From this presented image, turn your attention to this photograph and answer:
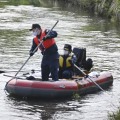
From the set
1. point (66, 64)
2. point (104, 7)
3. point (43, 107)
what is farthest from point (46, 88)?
point (104, 7)

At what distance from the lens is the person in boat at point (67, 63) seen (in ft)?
51.0

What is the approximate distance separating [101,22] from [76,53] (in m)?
23.1

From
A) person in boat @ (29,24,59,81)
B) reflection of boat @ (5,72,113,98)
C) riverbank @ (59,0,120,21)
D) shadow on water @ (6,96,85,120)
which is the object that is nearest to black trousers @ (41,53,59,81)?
person in boat @ (29,24,59,81)

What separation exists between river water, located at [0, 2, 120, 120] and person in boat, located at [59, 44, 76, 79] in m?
0.92

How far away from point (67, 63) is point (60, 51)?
9424 mm

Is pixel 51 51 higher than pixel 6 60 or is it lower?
higher

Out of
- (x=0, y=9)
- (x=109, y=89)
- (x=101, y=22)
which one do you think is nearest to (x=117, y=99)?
(x=109, y=89)

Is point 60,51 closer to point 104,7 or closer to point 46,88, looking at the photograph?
point 46,88

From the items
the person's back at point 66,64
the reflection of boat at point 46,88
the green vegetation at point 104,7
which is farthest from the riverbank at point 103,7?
the reflection of boat at point 46,88

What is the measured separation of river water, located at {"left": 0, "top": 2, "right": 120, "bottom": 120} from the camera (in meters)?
13.6

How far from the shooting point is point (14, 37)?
30422mm

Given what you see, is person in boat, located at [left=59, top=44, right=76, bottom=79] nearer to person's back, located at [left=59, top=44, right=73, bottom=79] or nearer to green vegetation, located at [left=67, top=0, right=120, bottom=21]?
person's back, located at [left=59, top=44, right=73, bottom=79]

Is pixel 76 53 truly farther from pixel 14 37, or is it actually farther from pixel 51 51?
pixel 14 37

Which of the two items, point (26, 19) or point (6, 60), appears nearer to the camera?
point (6, 60)
